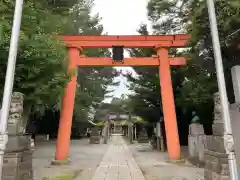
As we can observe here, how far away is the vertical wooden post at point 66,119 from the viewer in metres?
9.94

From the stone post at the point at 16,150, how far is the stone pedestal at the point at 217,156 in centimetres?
452

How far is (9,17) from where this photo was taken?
22.3 feet

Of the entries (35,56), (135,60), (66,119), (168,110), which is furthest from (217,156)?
(66,119)

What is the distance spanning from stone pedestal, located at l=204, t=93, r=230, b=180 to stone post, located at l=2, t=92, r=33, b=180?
14.8 feet

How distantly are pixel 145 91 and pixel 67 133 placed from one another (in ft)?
22.5

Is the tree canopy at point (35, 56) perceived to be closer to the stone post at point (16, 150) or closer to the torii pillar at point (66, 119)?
the stone post at point (16, 150)

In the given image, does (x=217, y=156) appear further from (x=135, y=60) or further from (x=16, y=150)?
(x=135, y=60)

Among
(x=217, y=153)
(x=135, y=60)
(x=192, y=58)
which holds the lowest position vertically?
(x=217, y=153)

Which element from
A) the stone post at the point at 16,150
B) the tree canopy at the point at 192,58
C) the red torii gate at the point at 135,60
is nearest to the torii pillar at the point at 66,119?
the red torii gate at the point at 135,60

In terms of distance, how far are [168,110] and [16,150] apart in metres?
6.68

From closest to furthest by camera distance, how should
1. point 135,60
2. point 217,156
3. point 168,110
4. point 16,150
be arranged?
1. point 217,156
2. point 16,150
3. point 168,110
4. point 135,60

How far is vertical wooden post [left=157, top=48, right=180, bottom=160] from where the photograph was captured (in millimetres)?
10058

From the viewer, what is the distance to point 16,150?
5.53 meters

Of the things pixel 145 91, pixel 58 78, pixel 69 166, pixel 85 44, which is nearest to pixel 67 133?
pixel 69 166
